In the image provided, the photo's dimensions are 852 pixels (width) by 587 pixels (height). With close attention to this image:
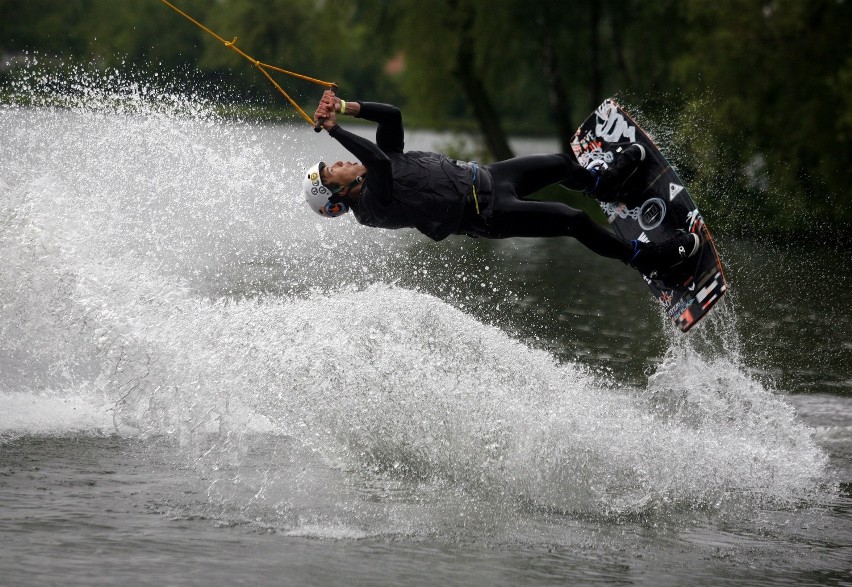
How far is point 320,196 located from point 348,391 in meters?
1.38

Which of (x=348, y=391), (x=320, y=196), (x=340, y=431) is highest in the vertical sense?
(x=320, y=196)

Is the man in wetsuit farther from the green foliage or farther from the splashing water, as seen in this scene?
the green foliage

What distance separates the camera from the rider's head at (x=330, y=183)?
7.53 meters

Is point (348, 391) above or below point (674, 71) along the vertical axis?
below

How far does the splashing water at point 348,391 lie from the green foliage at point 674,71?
10.9 feet

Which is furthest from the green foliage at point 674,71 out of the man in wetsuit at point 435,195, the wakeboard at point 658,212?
the man in wetsuit at point 435,195

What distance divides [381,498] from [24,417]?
290cm

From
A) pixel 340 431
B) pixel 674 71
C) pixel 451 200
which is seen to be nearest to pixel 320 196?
pixel 451 200

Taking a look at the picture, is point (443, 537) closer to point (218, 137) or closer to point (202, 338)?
point (202, 338)

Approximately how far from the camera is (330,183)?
7539 millimetres

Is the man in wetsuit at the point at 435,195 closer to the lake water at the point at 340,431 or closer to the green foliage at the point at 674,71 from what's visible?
the lake water at the point at 340,431

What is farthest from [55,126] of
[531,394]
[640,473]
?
[640,473]

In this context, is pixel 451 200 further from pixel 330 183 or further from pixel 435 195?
pixel 330 183

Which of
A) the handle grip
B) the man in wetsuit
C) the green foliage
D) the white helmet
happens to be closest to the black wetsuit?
the man in wetsuit
